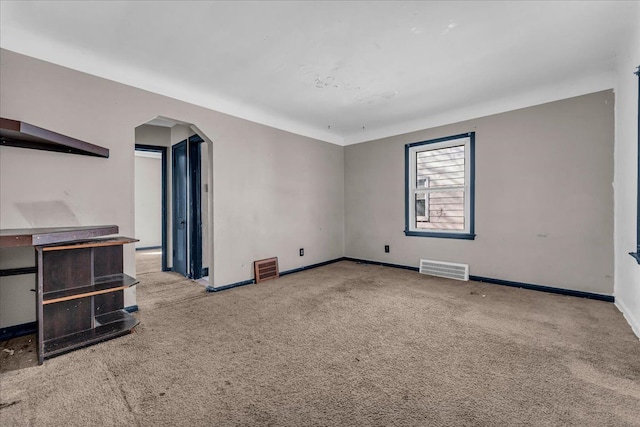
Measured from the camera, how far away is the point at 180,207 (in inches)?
184

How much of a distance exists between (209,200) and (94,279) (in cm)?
155

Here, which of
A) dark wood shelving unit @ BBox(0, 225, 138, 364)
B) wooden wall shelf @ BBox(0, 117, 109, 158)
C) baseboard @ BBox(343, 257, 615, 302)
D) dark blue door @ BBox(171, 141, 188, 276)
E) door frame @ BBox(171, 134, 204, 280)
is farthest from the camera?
dark blue door @ BBox(171, 141, 188, 276)

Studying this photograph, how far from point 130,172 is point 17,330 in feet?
5.35

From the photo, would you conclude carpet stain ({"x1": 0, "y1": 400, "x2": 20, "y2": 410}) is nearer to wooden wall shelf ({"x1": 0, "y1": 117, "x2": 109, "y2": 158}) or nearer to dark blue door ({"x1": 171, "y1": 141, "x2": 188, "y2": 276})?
wooden wall shelf ({"x1": 0, "y1": 117, "x2": 109, "y2": 158})

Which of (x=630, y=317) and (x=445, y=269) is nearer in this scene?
(x=630, y=317)

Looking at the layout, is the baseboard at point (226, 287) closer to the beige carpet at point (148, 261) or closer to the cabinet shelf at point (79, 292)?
the cabinet shelf at point (79, 292)

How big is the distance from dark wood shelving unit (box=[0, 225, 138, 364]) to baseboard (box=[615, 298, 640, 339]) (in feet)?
13.9

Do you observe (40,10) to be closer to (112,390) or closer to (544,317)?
(112,390)

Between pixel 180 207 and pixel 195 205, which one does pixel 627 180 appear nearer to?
pixel 195 205

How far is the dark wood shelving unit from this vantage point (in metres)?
2.01

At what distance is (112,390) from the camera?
64.9 inches

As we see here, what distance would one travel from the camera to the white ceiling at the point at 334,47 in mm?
2066

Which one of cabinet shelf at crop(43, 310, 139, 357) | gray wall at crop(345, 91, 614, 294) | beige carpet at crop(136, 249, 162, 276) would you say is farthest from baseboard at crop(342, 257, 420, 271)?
cabinet shelf at crop(43, 310, 139, 357)

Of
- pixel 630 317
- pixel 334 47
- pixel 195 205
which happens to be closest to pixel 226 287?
pixel 195 205
